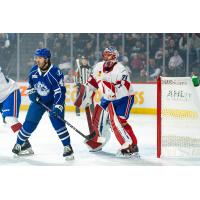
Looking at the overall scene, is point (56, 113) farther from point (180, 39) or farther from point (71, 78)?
point (180, 39)

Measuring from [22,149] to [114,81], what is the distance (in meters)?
1.19

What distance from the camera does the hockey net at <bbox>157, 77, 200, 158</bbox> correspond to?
16.9ft

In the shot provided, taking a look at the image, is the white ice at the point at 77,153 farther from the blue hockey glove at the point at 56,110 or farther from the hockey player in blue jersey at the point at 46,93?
the blue hockey glove at the point at 56,110

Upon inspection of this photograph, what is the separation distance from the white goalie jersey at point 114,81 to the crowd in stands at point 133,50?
6281mm

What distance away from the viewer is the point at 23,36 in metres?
12.3

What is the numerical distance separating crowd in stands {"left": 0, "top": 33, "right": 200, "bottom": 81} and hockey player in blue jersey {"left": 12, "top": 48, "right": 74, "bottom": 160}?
6572 mm

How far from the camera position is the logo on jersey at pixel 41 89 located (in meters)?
4.94

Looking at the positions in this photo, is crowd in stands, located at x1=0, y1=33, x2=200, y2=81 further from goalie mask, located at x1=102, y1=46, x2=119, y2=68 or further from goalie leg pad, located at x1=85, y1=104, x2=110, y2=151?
goalie mask, located at x1=102, y1=46, x2=119, y2=68

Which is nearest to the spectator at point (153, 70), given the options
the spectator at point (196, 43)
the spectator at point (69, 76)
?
the spectator at point (196, 43)

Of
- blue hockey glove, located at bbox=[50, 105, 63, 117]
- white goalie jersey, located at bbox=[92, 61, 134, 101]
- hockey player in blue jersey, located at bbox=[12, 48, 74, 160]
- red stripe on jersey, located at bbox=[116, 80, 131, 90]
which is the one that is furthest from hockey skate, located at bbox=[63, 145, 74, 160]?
red stripe on jersey, located at bbox=[116, 80, 131, 90]

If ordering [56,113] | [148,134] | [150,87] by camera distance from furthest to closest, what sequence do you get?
[150,87]
[148,134]
[56,113]

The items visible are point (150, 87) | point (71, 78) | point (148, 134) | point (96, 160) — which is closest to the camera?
point (96, 160)

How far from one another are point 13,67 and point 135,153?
7.34 metres

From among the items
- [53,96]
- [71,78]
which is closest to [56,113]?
[53,96]
